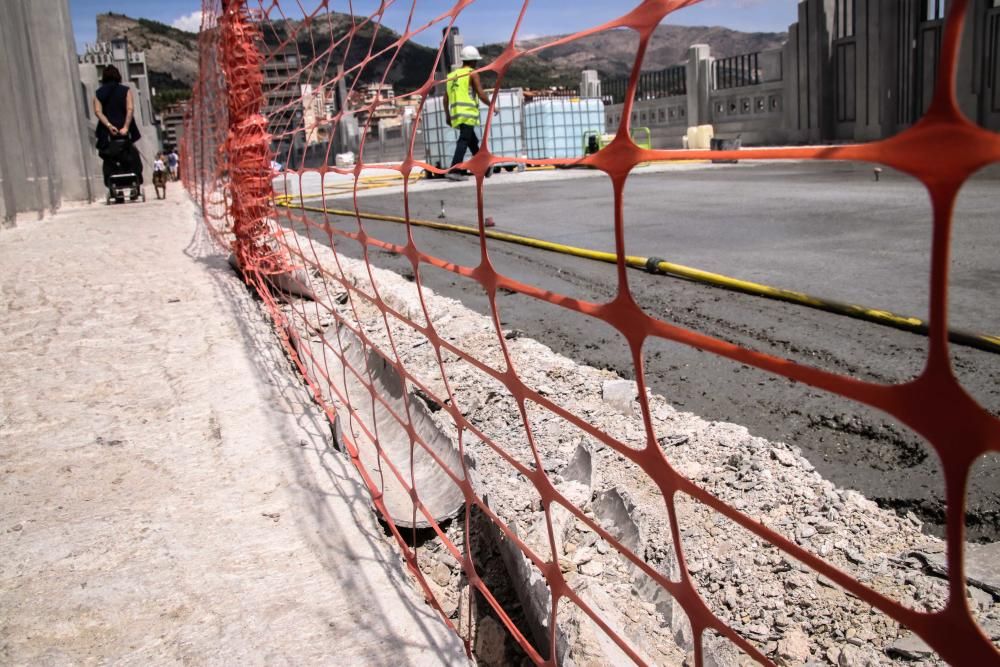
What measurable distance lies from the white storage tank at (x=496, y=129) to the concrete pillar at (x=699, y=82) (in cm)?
883

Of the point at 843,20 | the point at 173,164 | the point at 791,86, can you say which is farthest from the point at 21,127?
the point at 173,164

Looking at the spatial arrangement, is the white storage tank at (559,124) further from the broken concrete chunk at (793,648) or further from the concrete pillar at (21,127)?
the broken concrete chunk at (793,648)

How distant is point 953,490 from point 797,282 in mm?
3470

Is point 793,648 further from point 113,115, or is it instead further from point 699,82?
point 699,82

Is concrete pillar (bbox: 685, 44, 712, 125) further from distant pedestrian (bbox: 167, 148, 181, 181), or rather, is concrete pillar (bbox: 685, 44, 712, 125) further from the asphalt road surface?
distant pedestrian (bbox: 167, 148, 181, 181)

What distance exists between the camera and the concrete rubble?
1473 mm

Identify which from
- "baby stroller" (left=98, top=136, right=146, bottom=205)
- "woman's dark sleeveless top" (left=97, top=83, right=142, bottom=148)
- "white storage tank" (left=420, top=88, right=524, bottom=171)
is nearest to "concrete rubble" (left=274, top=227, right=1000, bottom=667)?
"woman's dark sleeveless top" (left=97, top=83, right=142, bottom=148)

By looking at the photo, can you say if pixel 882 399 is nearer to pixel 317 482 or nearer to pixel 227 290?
pixel 317 482

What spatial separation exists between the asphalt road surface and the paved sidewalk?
1.20 metres

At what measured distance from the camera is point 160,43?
341ft

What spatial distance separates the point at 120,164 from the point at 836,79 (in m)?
16.6

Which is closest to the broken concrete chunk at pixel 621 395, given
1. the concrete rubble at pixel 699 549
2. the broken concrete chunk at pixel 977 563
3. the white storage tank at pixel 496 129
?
the concrete rubble at pixel 699 549

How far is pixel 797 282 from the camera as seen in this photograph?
3916 mm

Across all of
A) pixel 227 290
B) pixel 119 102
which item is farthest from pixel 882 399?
pixel 119 102
